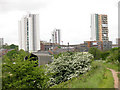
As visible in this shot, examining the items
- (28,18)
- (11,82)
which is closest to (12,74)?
(11,82)

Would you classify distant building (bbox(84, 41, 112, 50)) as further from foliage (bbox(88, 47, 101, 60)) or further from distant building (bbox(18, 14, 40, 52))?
distant building (bbox(18, 14, 40, 52))

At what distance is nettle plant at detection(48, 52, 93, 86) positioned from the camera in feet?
17.5

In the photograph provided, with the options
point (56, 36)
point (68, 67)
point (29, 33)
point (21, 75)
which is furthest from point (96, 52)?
point (21, 75)

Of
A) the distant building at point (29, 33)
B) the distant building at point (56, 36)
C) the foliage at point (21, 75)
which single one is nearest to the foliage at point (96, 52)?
the distant building at point (56, 36)

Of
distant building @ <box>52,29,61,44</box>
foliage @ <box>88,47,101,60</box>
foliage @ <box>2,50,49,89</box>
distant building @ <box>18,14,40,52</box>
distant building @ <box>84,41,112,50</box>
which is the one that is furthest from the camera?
distant building @ <box>84,41,112,50</box>

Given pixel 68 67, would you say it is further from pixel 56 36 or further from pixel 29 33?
pixel 56 36

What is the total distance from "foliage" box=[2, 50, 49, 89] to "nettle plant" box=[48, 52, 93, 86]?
59.6 inches

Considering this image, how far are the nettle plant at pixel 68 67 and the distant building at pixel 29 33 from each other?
25.5ft

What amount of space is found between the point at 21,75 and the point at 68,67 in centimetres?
238

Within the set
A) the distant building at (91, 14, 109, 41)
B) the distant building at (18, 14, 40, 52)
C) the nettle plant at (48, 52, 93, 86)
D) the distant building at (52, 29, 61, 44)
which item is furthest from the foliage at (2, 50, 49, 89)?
the distant building at (91, 14, 109, 41)

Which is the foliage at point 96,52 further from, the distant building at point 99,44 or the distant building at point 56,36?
the distant building at point 56,36

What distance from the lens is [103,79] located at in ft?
13.5

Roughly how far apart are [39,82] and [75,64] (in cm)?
221

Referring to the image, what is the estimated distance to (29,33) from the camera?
45.8ft
